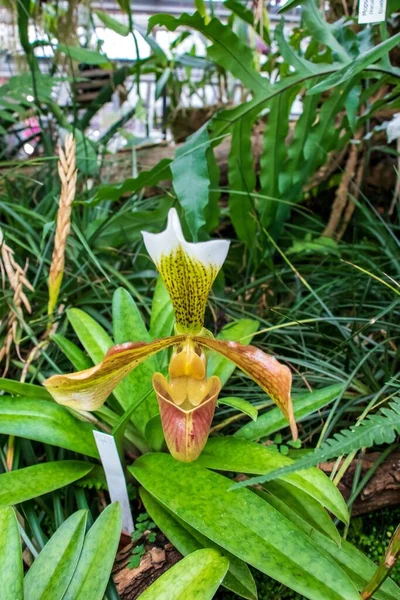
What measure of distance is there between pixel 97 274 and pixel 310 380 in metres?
0.63

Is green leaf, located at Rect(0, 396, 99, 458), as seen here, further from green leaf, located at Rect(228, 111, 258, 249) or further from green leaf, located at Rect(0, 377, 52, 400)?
green leaf, located at Rect(228, 111, 258, 249)

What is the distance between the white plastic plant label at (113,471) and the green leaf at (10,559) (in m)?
0.15

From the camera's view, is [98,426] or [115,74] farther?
[115,74]

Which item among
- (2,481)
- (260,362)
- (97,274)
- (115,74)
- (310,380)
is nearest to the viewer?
(260,362)

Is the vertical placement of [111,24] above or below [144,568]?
above

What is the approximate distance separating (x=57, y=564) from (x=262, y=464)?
0.32 m

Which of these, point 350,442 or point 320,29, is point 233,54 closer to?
point 320,29

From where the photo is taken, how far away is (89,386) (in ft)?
2.37

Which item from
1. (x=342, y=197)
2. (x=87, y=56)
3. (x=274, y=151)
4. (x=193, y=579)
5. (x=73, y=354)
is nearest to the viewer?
(x=193, y=579)

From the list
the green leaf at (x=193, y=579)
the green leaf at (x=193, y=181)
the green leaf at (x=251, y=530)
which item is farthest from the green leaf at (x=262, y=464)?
the green leaf at (x=193, y=181)

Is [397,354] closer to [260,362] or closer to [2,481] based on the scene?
[260,362]

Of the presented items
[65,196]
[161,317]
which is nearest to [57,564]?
[161,317]

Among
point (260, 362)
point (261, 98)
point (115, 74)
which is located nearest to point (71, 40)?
point (115, 74)

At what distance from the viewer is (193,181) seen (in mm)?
1021
